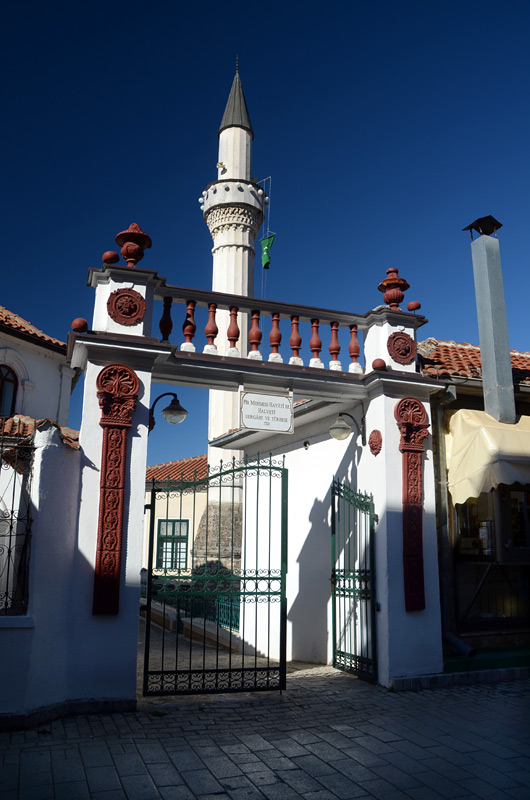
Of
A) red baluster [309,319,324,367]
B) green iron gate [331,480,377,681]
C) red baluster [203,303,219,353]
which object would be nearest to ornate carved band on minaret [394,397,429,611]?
green iron gate [331,480,377,681]

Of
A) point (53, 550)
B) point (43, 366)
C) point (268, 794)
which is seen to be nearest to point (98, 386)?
point (53, 550)

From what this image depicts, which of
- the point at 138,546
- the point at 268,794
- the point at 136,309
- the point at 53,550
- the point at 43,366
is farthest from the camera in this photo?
the point at 43,366

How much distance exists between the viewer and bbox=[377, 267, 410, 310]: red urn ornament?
28.9ft

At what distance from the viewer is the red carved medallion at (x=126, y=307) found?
24.1 feet

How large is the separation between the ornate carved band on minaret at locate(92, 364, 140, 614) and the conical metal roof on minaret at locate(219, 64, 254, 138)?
19247 millimetres

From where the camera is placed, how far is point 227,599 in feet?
41.4

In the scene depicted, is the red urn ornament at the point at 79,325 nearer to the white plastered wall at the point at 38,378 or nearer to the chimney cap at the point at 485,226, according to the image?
the chimney cap at the point at 485,226

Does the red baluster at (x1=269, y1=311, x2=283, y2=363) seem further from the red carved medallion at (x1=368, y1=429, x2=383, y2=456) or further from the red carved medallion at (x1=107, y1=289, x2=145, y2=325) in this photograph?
the red carved medallion at (x1=107, y1=289, x2=145, y2=325)

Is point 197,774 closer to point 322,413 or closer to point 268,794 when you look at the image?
point 268,794

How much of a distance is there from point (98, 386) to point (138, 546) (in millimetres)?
1829

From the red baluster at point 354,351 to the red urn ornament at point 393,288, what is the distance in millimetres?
651

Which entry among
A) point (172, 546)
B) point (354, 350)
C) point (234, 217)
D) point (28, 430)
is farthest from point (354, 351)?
point (234, 217)

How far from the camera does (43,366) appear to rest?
2145 cm

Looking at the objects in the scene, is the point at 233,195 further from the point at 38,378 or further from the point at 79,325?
the point at 79,325
